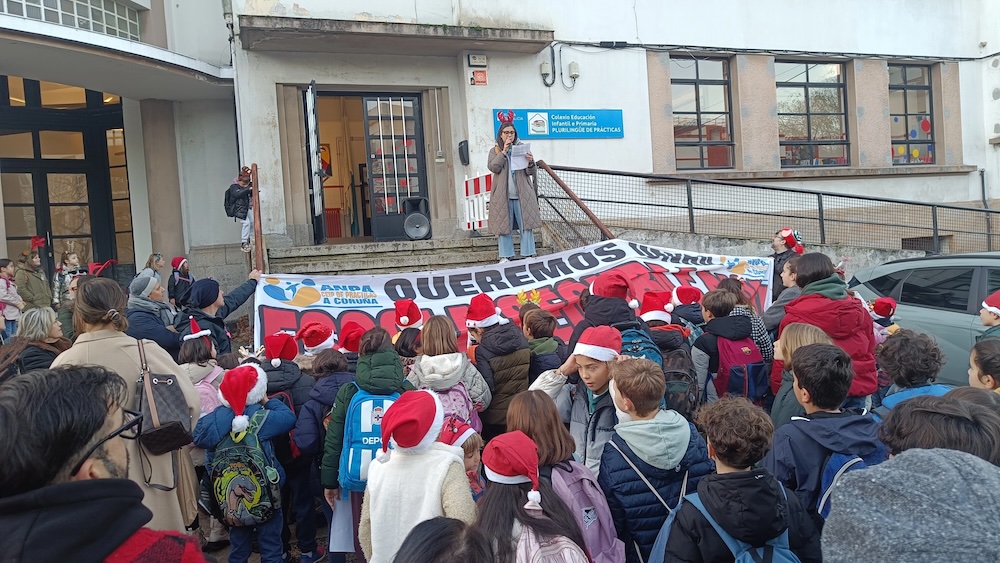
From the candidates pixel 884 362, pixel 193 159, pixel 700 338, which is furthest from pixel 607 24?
pixel 884 362

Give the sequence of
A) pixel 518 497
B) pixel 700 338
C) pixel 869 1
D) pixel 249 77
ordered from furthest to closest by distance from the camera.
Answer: pixel 869 1
pixel 249 77
pixel 700 338
pixel 518 497

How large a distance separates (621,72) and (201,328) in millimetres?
9569

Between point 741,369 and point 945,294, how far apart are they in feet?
12.4

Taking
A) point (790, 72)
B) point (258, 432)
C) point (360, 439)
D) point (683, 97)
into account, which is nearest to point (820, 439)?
point (360, 439)

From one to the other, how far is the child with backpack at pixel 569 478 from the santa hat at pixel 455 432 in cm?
51

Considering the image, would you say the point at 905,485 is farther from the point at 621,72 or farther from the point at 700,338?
the point at 621,72

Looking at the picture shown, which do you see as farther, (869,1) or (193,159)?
(869,1)

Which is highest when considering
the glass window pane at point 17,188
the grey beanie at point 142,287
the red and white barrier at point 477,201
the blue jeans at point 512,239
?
the glass window pane at point 17,188

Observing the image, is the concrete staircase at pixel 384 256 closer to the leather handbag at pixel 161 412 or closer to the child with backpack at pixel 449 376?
the child with backpack at pixel 449 376

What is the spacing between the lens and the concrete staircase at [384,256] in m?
9.08

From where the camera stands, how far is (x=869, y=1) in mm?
14297

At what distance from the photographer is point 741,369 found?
14.2 ft

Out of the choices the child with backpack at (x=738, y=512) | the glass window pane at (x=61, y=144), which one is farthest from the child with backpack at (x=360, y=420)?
the glass window pane at (x=61, y=144)

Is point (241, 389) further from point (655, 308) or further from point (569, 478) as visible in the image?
point (655, 308)
